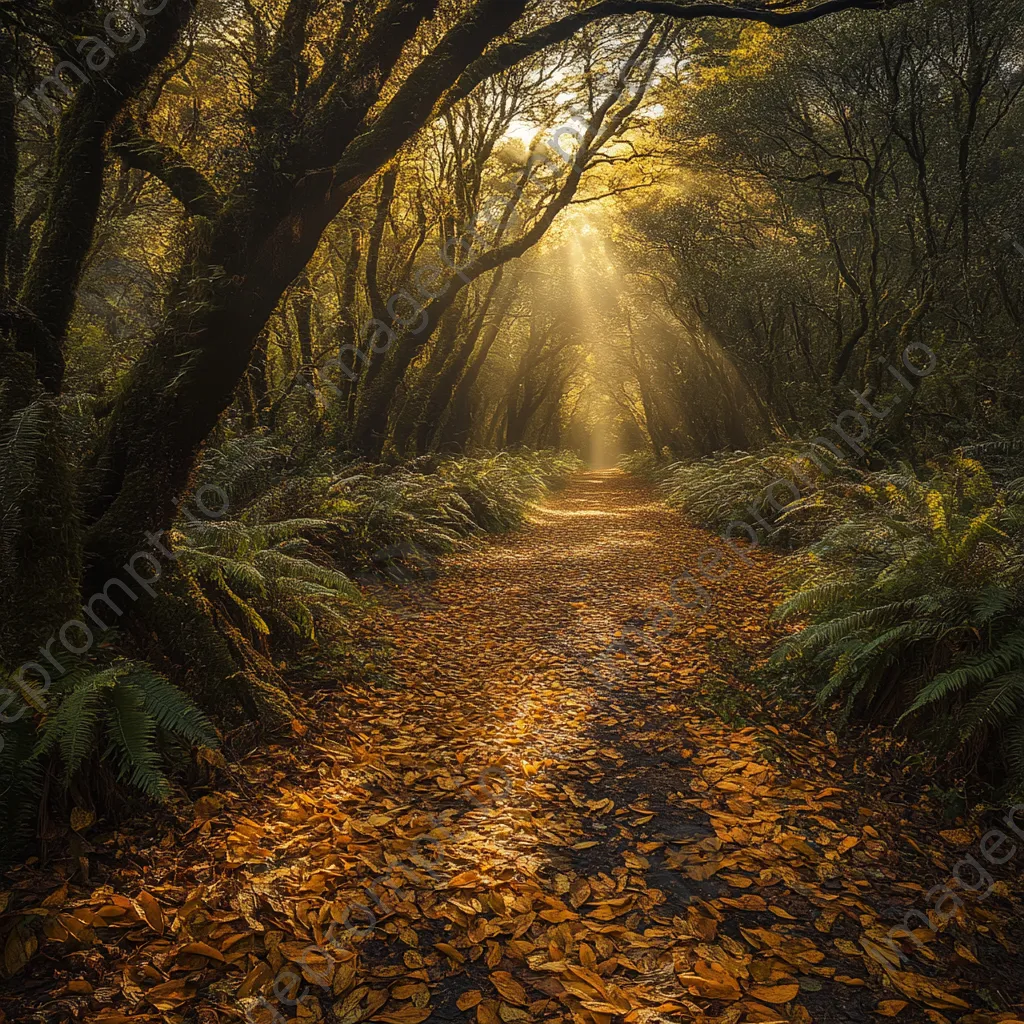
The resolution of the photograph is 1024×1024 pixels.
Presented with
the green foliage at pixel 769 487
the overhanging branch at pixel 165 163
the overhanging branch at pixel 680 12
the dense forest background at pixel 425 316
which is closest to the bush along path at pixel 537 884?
the dense forest background at pixel 425 316

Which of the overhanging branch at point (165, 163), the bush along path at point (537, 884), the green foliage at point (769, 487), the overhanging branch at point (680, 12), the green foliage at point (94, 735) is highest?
the overhanging branch at point (680, 12)

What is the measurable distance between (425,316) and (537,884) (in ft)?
36.4

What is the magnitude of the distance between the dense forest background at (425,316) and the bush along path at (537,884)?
16.8 inches

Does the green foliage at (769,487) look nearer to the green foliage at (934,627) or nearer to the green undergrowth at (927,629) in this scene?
the green undergrowth at (927,629)

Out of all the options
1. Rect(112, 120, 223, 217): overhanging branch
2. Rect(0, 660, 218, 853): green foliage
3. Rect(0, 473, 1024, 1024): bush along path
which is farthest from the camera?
Rect(112, 120, 223, 217): overhanging branch

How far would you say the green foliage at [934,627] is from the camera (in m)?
3.43

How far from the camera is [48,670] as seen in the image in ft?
9.79

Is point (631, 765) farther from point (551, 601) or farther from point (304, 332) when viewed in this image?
point (304, 332)

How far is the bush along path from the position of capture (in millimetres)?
2264

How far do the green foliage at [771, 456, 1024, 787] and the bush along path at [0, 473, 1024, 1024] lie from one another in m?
0.37

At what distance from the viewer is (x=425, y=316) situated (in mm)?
12453

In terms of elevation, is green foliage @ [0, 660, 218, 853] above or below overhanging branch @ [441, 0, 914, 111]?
below

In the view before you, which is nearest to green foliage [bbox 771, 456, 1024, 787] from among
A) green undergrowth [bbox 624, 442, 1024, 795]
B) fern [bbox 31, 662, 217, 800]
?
green undergrowth [bbox 624, 442, 1024, 795]

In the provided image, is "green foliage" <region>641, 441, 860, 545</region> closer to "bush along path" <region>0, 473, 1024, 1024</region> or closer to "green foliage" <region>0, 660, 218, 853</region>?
"bush along path" <region>0, 473, 1024, 1024</region>
